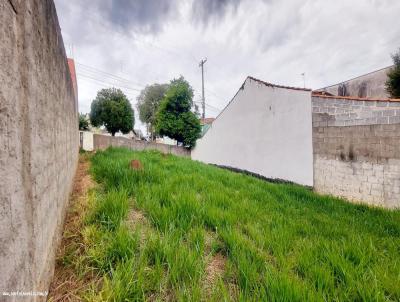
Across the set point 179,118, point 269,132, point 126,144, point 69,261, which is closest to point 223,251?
point 69,261

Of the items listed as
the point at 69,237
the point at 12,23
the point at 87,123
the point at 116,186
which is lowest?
the point at 69,237

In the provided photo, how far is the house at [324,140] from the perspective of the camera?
186 inches

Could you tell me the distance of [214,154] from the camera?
13.6 m

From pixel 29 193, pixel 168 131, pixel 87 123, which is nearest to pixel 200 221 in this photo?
pixel 29 193

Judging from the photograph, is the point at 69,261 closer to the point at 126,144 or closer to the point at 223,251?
the point at 223,251

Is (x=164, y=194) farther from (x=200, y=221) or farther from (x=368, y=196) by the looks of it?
(x=368, y=196)

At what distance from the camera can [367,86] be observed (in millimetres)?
11070

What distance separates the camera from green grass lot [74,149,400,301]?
152cm

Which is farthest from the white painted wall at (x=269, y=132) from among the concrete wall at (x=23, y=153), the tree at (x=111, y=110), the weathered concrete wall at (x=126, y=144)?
the tree at (x=111, y=110)

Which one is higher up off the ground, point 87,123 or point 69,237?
point 87,123

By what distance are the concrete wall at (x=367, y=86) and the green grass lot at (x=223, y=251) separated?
33.2 feet

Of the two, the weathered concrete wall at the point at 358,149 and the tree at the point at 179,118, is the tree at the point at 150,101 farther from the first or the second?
the weathered concrete wall at the point at 358,149

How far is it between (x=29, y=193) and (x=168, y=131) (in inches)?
650

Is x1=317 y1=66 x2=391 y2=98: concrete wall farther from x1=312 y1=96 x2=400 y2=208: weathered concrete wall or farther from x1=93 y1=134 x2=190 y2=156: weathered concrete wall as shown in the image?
x1=93 y1=134 x2=190 y2=156: weathered concrete wall
